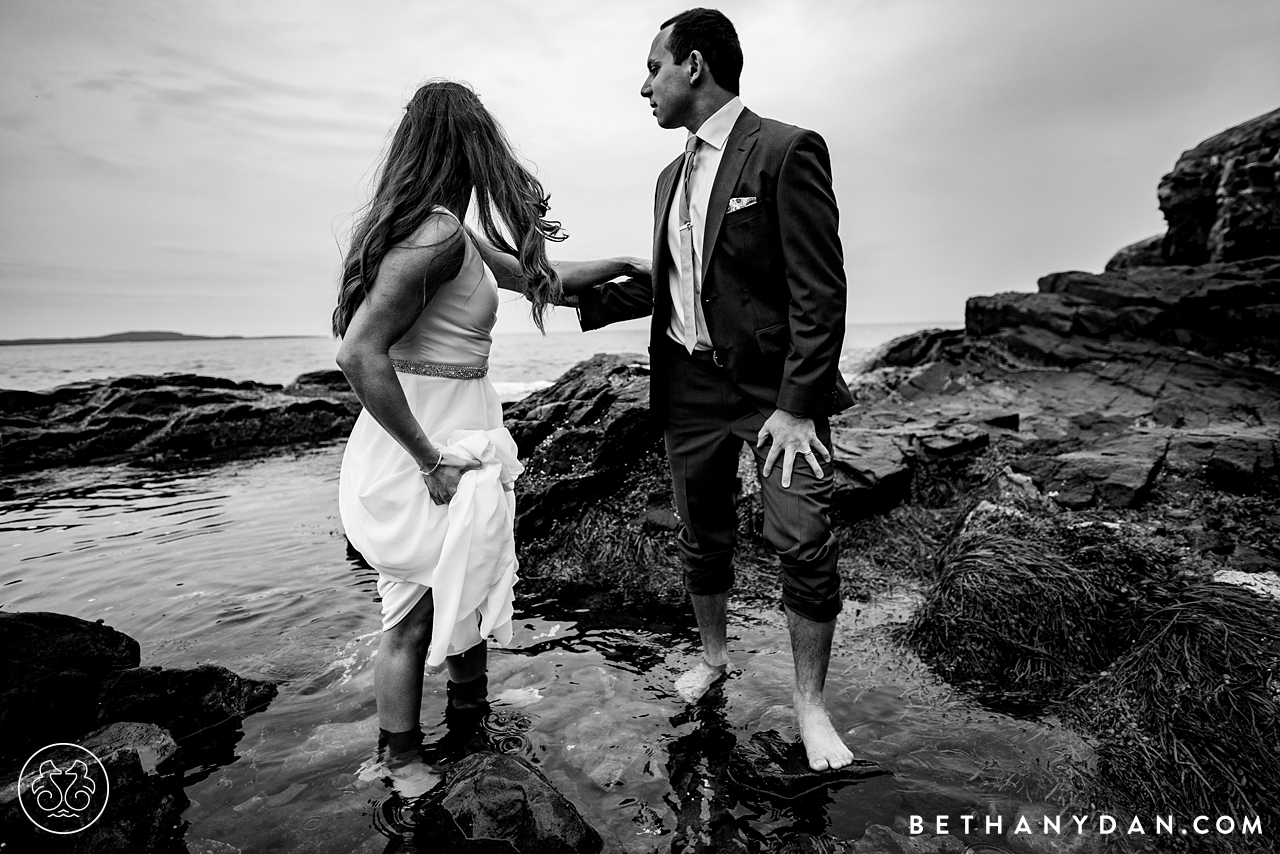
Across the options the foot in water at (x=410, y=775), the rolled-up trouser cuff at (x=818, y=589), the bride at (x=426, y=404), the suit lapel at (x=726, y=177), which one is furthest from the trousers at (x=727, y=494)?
the foot in water at (x=410, y=775)

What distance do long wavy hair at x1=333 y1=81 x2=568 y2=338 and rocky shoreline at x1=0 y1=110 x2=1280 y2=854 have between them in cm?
223

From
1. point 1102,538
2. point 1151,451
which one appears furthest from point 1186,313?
point 1102,538

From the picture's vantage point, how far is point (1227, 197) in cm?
1380

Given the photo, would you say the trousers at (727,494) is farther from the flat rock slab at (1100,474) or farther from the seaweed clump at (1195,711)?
the flat rock slab at (1100,474)

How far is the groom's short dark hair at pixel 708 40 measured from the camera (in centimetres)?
335

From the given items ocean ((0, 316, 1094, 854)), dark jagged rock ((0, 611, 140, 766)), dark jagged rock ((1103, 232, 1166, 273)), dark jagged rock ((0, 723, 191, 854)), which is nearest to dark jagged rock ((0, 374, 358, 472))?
ocean ((0, 316, 1094, 854))

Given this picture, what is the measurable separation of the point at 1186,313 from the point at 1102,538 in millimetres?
9664

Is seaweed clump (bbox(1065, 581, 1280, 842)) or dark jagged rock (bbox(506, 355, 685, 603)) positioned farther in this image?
dark jagged rock (bbox(506, 355, 685, 603))

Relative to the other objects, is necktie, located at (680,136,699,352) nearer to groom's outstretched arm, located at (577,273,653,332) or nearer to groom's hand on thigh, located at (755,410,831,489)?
groom's outstretched arm, located at (577,273,653,332)

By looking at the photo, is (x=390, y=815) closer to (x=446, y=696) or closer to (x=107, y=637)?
(x=446, y=696)

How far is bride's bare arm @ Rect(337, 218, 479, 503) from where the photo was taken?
8.85 feet

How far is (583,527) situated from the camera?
6.10 metres

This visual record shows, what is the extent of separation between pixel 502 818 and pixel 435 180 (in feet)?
8.04

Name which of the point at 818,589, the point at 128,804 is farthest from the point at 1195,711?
the point at 128,804
